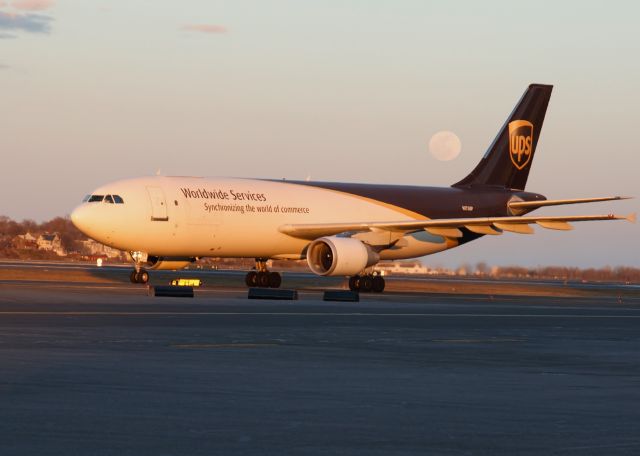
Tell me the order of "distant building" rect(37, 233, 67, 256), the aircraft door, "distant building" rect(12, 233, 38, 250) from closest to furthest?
1. the aircraft door
2. "distant building" rect(37, 233, 67, 256)
3. "distant building" rect(12, 233, 38, 250)

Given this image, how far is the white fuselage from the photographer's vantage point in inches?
1673

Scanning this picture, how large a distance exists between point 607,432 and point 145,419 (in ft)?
13.2

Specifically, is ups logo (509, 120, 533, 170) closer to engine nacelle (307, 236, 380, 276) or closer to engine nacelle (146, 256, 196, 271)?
engine nacelle (307, 236, 380, 276)

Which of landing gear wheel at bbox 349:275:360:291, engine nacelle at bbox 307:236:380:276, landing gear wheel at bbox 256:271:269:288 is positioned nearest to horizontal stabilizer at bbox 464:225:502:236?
engine nacelle at bbox 307:236:380:276

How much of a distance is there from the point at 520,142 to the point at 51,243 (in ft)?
198

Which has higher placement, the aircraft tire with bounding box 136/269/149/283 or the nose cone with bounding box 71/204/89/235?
the nose cone with bounding box 71/204/89/235

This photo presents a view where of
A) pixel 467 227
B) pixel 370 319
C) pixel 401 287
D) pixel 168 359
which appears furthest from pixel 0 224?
pixel 168 359

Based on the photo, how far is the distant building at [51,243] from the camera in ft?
339

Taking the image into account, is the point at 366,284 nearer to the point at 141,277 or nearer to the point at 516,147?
the point at 141,277

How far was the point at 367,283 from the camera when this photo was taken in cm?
4591

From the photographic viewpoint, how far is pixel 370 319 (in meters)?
27.2

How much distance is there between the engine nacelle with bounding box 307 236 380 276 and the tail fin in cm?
1111

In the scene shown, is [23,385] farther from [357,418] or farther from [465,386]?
[465,386]

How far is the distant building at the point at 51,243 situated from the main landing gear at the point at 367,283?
200 feet
